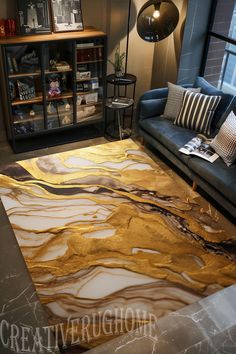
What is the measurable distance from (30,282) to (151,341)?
0.92 meters

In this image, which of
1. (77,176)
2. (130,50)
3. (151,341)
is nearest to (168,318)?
(151,341)

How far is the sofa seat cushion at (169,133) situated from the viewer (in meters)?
3.57

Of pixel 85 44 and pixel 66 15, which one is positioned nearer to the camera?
pixel 66 15

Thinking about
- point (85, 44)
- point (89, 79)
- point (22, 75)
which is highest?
point (85, 44)

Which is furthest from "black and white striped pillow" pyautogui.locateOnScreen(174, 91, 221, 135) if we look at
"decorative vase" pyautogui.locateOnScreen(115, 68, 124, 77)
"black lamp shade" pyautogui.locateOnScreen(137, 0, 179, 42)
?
"decorative vase" pyautogui.locateOnScreen(115, 68, 124, 77)

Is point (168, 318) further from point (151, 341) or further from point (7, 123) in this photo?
point (7, 123)

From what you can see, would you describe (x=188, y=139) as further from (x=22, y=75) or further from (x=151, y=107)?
(x=22, y=75)

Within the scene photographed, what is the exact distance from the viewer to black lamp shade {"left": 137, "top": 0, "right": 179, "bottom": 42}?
3459 mm

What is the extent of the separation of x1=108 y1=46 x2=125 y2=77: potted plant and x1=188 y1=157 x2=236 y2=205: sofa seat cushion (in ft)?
4.91

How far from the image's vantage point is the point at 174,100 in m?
3.87

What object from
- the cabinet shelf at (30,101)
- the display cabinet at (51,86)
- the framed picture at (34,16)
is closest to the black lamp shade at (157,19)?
the display cabinet at (51,86)

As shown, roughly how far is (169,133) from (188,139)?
0.21 m

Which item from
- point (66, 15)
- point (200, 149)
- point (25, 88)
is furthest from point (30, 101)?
point (200, 149)

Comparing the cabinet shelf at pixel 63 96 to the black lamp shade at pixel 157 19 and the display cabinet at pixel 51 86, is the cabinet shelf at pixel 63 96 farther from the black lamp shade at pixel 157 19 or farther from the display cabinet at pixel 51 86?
the black lamp shade at pixel 157 19
